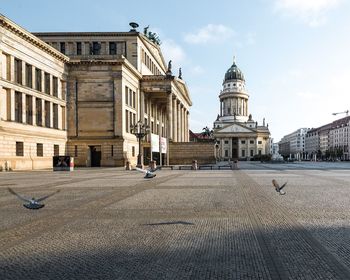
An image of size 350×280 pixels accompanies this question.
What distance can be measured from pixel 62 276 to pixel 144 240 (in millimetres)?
2360

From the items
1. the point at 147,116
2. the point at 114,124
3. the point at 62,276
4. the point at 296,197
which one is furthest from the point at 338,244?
the point at 147,116

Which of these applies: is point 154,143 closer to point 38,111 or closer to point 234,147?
point 38,111

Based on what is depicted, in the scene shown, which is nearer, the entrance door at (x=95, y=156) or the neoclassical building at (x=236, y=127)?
the entrance door at (x=95, y=156)

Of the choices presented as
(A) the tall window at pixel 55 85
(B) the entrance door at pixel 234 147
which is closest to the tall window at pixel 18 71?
(A) the tall window at pixel 55 85

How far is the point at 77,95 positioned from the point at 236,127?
111 metres

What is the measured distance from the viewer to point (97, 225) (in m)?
8.88

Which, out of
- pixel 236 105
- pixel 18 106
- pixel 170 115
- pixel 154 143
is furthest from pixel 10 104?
pixel 236 105

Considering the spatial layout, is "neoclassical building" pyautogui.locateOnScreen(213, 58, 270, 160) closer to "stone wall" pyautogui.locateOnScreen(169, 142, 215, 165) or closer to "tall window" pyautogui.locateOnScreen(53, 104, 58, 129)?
"stone wall" pyautogui.locateOnScreen(169, 142, 215, 165)

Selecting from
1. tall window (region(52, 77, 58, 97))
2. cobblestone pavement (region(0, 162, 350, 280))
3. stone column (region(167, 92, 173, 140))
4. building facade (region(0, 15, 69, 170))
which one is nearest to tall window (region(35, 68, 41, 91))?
building facade (region(0, 15, 69, 170))

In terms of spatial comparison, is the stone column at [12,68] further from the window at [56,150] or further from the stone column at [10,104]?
the window at [56,150]

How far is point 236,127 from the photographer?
516 feet

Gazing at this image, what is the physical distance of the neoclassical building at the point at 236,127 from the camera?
15738 centimetres

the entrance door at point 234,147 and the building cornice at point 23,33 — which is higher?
the building cornice at point 23,33

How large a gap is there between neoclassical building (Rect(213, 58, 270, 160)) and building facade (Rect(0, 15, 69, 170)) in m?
107
